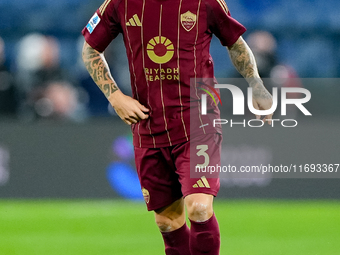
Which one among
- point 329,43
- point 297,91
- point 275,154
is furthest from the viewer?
point 329,43

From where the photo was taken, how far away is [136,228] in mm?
5926

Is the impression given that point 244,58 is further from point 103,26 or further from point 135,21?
point 103,26

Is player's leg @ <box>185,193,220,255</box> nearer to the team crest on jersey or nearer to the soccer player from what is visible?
the soccer player

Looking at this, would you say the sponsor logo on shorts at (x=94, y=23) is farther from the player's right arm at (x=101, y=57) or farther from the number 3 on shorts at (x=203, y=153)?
the number 3 on shorts at (x=203, y=153)

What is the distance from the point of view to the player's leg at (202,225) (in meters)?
3.42

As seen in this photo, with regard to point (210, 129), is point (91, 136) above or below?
below

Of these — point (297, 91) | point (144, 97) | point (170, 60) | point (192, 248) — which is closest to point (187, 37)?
point (170, 60)

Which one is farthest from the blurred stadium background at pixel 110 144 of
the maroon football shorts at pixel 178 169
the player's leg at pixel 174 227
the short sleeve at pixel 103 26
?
the short sleeve at pixel 103 26

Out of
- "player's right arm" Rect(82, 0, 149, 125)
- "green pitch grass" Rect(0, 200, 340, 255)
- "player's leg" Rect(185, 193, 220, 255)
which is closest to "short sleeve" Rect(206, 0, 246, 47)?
"player's right arm" Rect(82, 0, 149, 125)

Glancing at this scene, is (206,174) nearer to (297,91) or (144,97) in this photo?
(144,97)

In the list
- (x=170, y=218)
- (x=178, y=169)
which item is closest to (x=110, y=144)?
(x=170, y=218)

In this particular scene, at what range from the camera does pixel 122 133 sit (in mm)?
7094

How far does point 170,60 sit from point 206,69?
0.75ft

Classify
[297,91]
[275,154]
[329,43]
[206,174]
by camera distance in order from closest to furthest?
1. [206,174]
2. [275,154]
3. [297,91]
4. [329,43]
